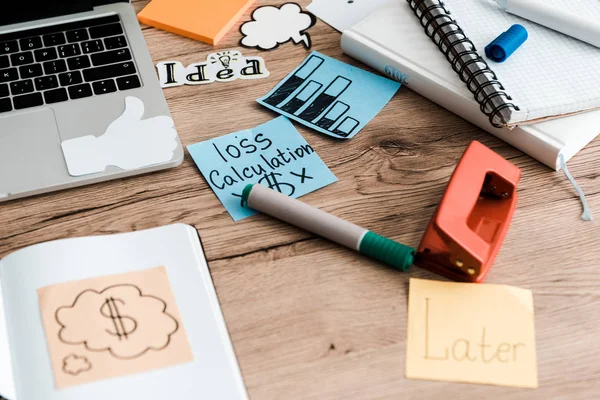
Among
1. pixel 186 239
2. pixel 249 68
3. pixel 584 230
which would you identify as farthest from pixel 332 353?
pixel 249 68

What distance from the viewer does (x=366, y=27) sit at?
899 mm

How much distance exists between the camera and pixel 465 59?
828 mm

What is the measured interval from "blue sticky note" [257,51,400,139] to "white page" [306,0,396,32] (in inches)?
3.3

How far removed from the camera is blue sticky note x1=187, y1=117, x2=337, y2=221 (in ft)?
2.53

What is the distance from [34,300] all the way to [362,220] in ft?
1.09

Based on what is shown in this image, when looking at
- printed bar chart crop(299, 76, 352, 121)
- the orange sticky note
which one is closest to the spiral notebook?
printed bar chart crop(299, 76, 352, 121)

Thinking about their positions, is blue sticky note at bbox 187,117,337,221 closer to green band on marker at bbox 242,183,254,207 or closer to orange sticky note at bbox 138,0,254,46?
green band on marker at bbox 242,183,254,207

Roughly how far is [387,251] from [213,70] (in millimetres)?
357

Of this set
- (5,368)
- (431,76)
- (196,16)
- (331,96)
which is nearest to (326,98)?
(331,96)

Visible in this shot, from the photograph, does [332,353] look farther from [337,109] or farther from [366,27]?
[366,27]

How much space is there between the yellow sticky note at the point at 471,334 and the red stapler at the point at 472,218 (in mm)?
24

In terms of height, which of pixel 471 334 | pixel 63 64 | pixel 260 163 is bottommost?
pixel 471 334

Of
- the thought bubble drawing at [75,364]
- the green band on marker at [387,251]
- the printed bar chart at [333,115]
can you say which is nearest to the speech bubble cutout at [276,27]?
the printed bar chart at [333,115]

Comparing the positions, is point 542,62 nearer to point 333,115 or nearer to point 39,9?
point 333,115
